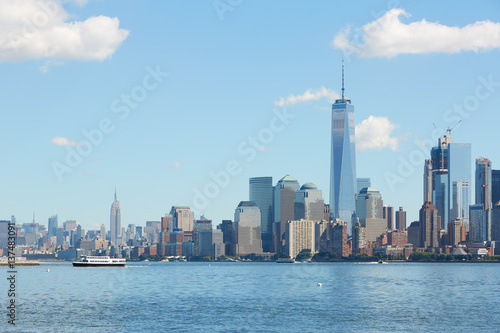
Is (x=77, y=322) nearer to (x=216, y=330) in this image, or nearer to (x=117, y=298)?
(x=216, y=330)

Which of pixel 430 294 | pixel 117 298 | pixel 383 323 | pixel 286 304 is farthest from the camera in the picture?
pixel 430 294

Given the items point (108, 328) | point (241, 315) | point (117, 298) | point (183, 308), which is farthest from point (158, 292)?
point (108, 328)

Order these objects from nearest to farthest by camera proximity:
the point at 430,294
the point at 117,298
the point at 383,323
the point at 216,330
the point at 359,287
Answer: the point at 216,330
the point at 383,323
the point at 117,298
the point at 430,294
the point at 359,287

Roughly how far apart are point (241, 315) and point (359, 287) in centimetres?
6941

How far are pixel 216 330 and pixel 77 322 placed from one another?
760 inches

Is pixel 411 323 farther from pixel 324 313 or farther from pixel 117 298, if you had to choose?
pixel 117 298

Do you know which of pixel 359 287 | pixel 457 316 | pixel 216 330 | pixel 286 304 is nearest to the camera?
pixel 216 330

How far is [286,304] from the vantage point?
122062mm

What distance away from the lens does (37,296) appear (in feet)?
446

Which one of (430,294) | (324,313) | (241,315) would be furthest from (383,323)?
(430,294)

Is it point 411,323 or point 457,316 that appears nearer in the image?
point 411,323

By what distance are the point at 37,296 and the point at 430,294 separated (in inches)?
3051

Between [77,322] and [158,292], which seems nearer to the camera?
[77,322]

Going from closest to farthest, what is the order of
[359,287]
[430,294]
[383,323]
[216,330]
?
[216,330] < [383,323] < [430,294] < [359,287]
